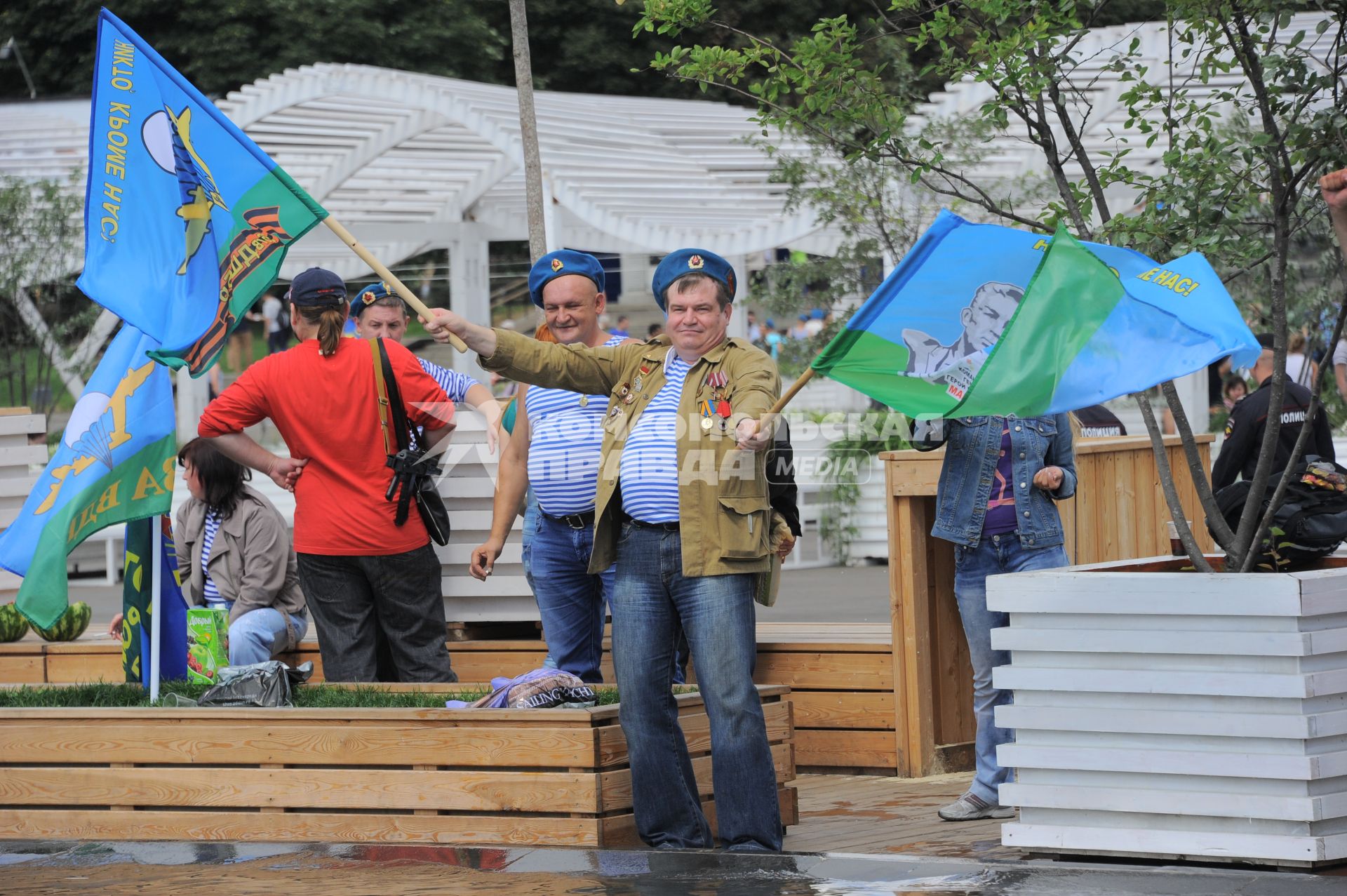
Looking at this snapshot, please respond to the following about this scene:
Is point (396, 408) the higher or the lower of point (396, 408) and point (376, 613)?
the higher

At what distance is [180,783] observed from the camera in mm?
6379

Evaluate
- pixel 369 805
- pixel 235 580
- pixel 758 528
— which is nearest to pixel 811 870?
pixel 758 528

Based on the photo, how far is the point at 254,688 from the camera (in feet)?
22.3

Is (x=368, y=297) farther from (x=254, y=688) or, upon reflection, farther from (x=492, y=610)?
(x=254, y=688)

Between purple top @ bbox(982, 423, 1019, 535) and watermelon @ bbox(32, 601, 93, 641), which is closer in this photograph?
purple top @ bbox(982, 423, 1019, 535)

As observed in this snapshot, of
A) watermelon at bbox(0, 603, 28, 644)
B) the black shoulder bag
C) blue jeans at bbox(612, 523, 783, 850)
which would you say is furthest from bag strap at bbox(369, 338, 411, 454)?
watermelon at bbox(0, 603, 28, 644)

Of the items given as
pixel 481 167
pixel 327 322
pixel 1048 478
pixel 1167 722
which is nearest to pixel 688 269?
pixel 1048 478

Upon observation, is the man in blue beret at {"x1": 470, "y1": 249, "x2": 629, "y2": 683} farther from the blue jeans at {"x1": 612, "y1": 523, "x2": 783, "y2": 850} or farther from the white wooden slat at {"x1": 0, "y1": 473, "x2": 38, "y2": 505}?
the white wooden slat at {"x1": 0, "y1": 473, "x2": 38, "y2": 505}

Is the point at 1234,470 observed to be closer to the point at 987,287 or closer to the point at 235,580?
the point at 987,287

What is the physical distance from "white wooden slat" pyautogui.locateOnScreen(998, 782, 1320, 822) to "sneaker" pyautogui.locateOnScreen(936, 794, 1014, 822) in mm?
900

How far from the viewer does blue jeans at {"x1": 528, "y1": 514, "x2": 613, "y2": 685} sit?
666 cm

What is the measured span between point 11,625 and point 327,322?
12.9ft

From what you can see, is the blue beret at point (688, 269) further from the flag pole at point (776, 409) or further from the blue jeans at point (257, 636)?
the blue jeans at point (257, 636)

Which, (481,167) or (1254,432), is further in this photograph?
(481,167)
